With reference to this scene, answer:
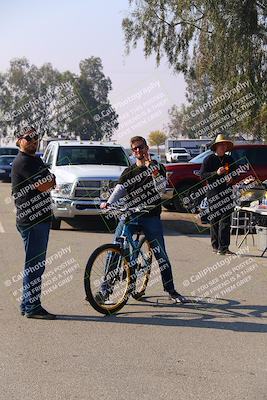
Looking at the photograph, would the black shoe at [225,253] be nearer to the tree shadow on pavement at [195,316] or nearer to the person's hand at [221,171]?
the person's hand at [221,171]

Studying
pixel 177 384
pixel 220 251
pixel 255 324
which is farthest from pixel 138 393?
pixel 220 251

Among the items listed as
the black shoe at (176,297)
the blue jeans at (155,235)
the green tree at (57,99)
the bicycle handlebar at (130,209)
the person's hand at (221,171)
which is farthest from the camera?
the green tree at (57,99)

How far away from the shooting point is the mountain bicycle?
6.65m

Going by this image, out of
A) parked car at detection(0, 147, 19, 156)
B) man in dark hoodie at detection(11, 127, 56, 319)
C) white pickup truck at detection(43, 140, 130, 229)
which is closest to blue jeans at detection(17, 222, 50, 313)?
man in dark hoodie at detection(11, 127, 56, 319)

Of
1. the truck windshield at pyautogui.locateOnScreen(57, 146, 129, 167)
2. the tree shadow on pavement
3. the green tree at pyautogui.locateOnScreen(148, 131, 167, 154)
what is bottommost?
the tree shadow on pavement

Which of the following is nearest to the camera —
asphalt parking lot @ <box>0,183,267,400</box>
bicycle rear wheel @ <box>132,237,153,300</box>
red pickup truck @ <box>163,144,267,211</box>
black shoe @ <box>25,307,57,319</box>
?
asphalt parking lot @ <box>0,183,267,400</box>

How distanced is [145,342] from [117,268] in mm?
1266

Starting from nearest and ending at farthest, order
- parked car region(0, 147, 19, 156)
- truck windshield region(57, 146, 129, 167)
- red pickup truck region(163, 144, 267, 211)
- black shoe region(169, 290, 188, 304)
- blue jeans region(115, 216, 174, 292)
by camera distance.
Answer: blue jeans region(115, 216, 174, 292) < black shoe region(169, 290, 188, 304) < truck windshield region(57, 146, 129, 167) < red pickup truck region(163, 144, 267, 211) < parked car region(0, 147, 19, 156)

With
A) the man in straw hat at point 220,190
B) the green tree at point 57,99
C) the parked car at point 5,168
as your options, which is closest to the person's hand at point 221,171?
the man in straw hat at point 220,190

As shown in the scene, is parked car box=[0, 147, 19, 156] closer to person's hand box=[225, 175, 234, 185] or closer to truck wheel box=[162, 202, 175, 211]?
truck wheel box=[162, 202, 175, 211]

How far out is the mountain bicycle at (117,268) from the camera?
21.8ft

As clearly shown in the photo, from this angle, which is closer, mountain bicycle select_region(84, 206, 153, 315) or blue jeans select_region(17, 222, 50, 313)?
blue jeans select_region(17, 222, 50, 313)

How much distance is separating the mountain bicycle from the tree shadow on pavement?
17 centimetres

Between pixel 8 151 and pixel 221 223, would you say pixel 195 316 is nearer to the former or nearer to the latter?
pixel 221 223
